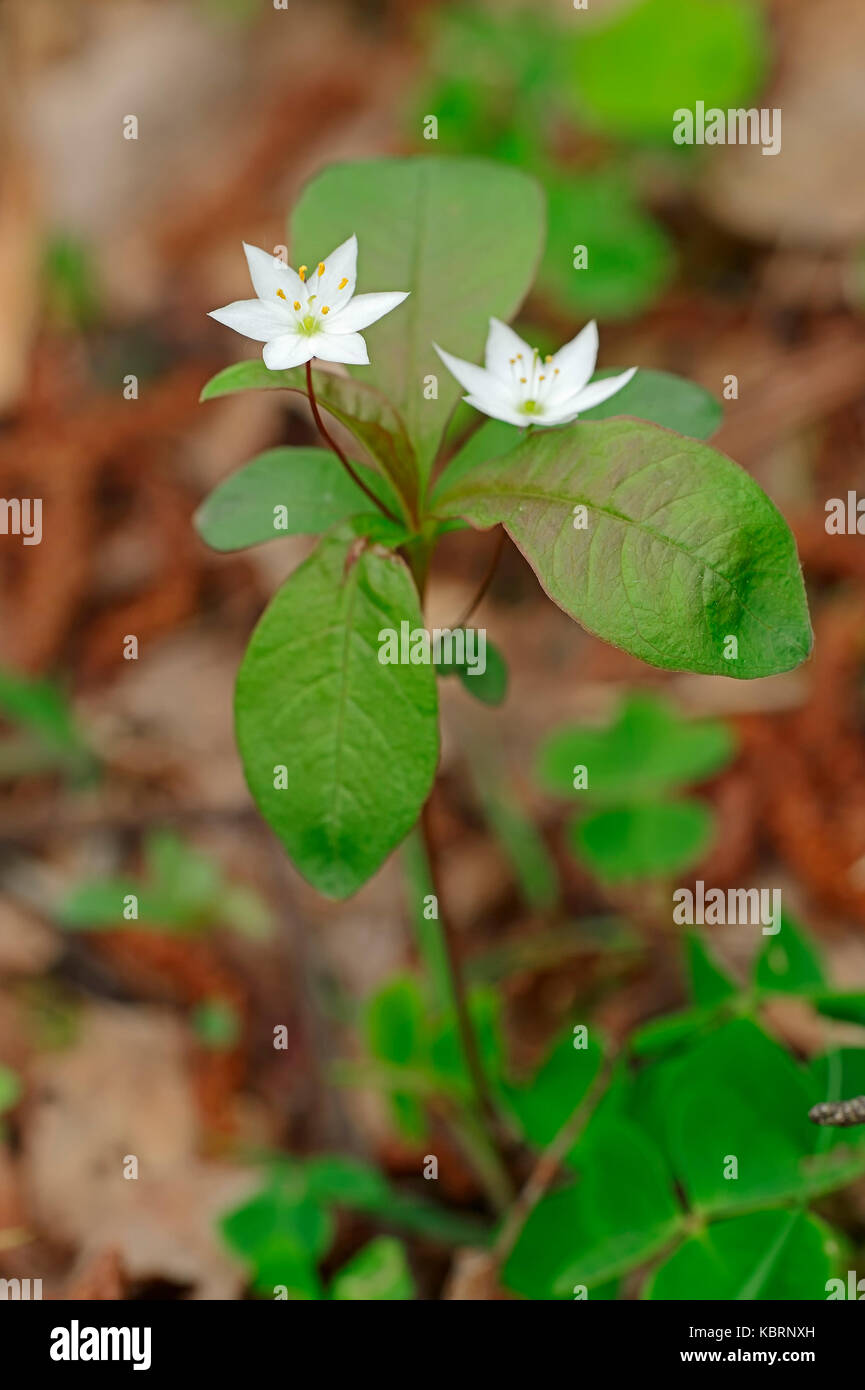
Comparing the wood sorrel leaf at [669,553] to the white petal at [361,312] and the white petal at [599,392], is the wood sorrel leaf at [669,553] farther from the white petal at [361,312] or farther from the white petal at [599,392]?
the white petal at [361,312]

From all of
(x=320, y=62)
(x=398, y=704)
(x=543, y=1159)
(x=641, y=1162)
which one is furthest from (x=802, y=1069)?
(x=320, y=62)

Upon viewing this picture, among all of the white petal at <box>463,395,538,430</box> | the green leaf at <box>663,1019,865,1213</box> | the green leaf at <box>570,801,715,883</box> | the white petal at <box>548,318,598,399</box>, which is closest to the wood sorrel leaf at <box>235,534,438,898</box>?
the white petal at <box>463,395,538,430</box>

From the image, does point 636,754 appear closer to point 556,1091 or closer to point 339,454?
point 556,1091

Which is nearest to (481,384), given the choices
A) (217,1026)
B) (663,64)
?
(217,1026)

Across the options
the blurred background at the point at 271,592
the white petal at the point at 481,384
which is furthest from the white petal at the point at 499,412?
the blurred background at the point at 271,592

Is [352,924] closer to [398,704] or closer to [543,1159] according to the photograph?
[543,1159]
